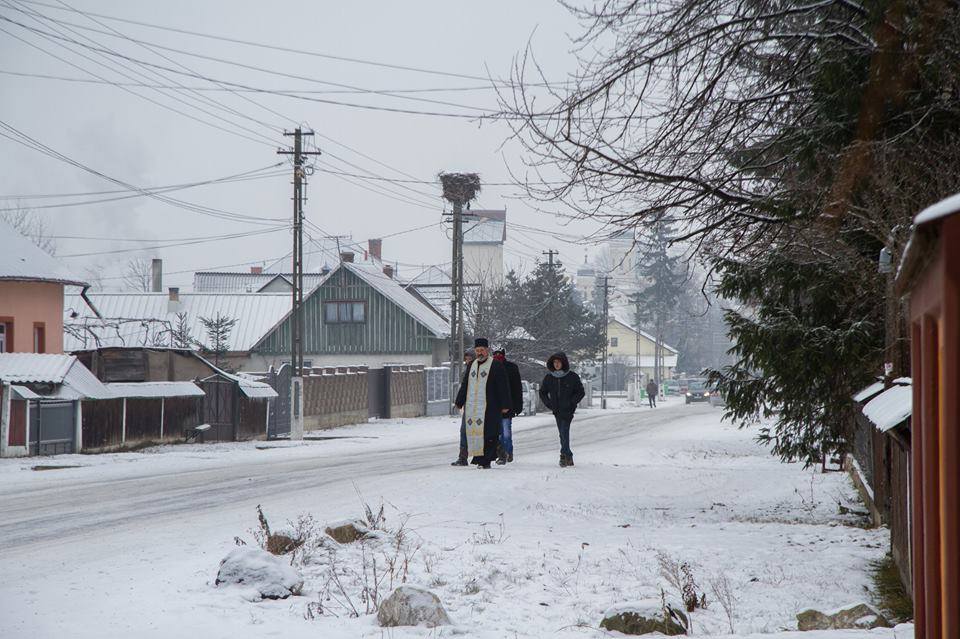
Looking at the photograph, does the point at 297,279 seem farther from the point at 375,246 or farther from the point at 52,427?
the point at 375,246

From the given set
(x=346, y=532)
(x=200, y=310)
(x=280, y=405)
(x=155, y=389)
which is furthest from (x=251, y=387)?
(x=200, y=310)

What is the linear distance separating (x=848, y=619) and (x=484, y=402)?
10.9 m

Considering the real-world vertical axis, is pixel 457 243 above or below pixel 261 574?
above

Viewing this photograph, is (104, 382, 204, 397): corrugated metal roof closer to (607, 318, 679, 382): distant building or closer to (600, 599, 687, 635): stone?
(600, 599, 687, 635): stone

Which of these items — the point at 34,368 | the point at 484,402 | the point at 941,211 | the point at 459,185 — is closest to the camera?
the point at 941,211

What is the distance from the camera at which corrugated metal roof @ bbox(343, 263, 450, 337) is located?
54.7 metres

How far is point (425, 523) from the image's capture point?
37.4ft

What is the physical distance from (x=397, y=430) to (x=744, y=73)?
2624cm

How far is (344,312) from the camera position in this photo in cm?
5519

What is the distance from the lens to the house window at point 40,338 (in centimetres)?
2989

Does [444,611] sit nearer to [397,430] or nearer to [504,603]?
[504,603]

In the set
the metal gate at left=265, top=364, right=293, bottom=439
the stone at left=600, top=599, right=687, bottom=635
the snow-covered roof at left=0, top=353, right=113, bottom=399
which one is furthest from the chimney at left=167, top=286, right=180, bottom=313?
the stone at left=600, top=599, right=687, bottom=635

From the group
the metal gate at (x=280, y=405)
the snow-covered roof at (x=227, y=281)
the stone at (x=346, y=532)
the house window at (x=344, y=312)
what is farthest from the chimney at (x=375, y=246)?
the stone at (x=346, y=532)

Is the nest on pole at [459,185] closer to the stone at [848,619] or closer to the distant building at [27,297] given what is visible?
the distant building at [27,297]
